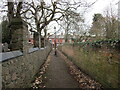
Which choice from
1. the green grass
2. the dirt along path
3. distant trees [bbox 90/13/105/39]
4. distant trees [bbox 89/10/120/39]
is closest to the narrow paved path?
the dirt along path

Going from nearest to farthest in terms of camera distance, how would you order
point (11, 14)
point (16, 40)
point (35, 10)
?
A: point (16, 40)
point (11, 14)
point (35, 10)

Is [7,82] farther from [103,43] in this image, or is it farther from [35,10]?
[35,10]

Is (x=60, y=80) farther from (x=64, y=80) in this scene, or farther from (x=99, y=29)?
(x=99, y=29)

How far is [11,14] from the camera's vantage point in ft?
21.4

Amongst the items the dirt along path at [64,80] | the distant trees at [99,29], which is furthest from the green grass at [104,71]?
the distant trees at [99,29]

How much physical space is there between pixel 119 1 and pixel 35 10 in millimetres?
11290

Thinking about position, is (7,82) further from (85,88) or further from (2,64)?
(85,88)

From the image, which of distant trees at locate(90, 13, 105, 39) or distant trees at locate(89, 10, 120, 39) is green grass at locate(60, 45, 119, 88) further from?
distant trees at locate(90, 13, 105, 39)

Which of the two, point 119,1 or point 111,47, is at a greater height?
point 119,1

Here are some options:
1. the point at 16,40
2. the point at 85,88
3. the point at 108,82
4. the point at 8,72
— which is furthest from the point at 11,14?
the point at 108,82

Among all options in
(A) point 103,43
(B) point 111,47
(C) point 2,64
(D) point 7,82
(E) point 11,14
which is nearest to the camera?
(C) point 2,64

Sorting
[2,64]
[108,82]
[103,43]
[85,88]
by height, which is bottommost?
[85,88]

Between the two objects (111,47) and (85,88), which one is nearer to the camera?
(111,47)

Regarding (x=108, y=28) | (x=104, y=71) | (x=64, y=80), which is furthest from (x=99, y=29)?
(x=104, y=71)
